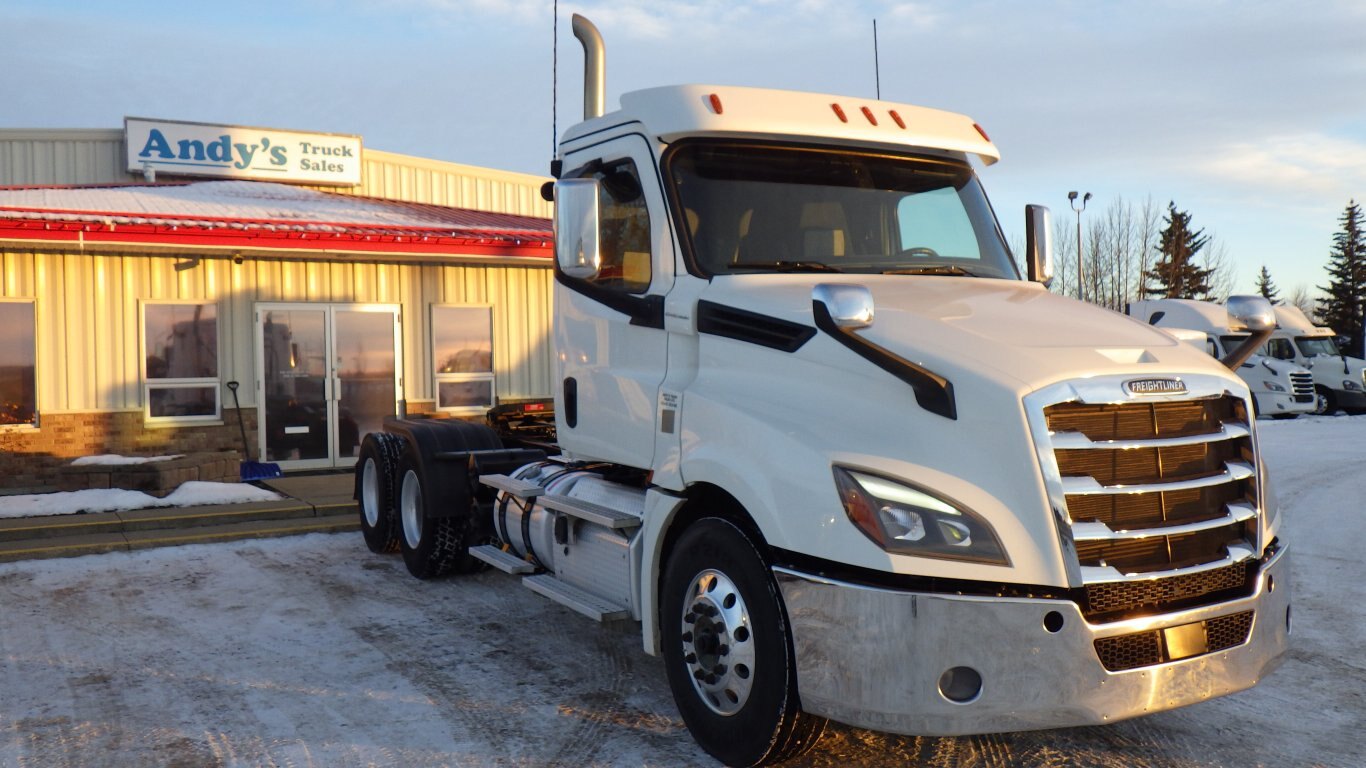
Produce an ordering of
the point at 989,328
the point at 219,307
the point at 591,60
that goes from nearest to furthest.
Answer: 1. the point at 989,328
2. the point at 591,60
3. the point at 219,307

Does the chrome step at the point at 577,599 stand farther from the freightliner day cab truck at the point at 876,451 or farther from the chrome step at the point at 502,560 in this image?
the chrome step at the point at 502,560

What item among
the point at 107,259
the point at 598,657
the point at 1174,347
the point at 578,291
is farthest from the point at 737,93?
the point at 107,259

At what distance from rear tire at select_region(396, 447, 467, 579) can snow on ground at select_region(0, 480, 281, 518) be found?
3.45m

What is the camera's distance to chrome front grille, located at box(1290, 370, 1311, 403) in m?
26.7

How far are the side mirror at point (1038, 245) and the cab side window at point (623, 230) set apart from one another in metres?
1.98

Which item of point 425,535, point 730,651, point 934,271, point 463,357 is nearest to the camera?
point 730,651

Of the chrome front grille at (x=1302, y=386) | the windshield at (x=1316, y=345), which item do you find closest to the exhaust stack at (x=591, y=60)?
the chrome front grille at (x=1302, y=386)

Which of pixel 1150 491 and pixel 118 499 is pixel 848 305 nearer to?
pixel 1150 491

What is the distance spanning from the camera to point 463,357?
1509cm

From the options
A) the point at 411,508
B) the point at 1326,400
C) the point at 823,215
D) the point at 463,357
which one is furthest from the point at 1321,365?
the point at 823,215

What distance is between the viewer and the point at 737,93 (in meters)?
5.14

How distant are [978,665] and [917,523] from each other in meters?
0.50

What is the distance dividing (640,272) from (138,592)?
→ 15.6 feet

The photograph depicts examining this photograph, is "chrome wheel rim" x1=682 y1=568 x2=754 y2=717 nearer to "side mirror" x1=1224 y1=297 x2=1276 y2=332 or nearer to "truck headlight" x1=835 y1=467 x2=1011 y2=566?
"truck headlight" x1=835 y1=467 x2=1011 y2=566
